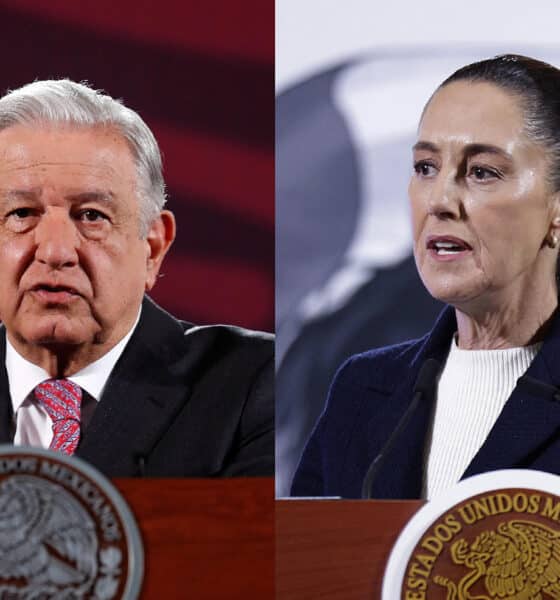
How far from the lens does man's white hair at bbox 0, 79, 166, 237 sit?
3.64 m

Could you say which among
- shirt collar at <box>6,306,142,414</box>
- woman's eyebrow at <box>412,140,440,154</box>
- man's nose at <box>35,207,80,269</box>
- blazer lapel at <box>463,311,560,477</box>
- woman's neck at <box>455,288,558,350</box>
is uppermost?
woman's eyebrow at <box>412,140,440,154</box>

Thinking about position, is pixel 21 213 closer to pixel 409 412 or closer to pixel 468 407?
pixel 409 412

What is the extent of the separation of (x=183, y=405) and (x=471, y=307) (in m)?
0.88

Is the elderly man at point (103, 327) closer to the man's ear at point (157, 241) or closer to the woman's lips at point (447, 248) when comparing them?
the man's ear at point (157, 241)

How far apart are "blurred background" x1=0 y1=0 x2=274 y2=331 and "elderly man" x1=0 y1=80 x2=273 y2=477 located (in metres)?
0.05

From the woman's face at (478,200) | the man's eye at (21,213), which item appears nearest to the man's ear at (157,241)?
the man's eye at (21,213)

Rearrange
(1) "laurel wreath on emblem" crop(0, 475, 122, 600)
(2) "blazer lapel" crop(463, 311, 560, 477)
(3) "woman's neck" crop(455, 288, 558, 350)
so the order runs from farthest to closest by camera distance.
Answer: (3) "woman's neck" crop(455, 288, 558, 350)
(2) "blazer lapel" crop(463, 311, 560, 477)
(1) "laurel wreath on emblem" crop(0, 475, 122, 600)

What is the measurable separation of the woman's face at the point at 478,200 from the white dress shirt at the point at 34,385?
90 cm

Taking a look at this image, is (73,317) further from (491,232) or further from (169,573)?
(491,232)

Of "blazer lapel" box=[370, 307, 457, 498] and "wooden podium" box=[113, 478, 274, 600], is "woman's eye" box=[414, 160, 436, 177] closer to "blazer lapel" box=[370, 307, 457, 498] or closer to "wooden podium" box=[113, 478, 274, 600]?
"blazer lapel" box=[370, 307, 457, 498]

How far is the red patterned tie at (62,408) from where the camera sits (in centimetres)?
363

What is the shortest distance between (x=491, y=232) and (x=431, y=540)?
2.93 ft

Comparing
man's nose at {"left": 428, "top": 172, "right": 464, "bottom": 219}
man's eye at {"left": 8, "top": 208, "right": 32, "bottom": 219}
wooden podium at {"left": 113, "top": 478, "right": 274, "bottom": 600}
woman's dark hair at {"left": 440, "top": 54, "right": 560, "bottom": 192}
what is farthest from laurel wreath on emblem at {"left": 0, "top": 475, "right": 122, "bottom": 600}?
woman's dark hair at {"left": 440, "top": 54, "right": 560, "bottom": 192}

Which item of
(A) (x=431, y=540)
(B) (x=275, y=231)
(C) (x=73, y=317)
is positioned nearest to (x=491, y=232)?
(B) (x=275, y=231)
